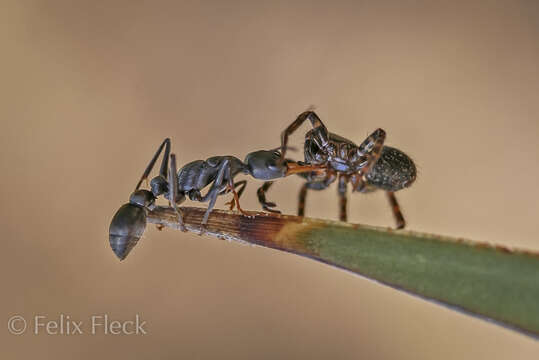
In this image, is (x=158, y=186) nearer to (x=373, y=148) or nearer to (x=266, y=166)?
(x=266, y=166)

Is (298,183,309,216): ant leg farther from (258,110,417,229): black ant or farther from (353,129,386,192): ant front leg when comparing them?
(353,129,386,192): ant front leg

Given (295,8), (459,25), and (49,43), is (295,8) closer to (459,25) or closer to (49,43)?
(459,25)

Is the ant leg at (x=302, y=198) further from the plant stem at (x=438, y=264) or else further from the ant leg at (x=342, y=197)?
the plant stem at (x=438, y=264)

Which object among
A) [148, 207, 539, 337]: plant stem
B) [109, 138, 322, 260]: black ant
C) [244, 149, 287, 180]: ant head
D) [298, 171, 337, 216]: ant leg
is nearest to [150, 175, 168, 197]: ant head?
[109, 138, 322, 260]: black ant

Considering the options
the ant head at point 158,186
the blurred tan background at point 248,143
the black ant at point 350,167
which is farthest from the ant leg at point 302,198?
the blurred tan background at point 248,143

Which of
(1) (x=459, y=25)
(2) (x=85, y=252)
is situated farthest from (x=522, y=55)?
(2) (x=85, y=252)

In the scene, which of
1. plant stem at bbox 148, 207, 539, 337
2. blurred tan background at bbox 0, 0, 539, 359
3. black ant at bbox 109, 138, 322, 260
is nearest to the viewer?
plant stem at bbox 148, 207, 539, 337
